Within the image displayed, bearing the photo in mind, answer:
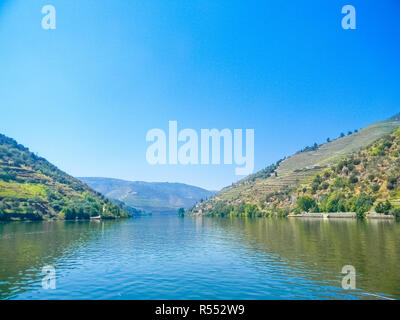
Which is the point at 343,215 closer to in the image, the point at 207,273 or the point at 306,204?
the point at 306,204

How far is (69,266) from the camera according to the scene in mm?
38188

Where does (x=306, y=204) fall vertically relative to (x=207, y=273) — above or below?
below

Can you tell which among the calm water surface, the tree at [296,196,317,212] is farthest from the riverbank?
the calm water surface

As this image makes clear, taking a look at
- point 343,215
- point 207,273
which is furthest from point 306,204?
point 207,273

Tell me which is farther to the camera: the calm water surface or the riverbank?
the riverbank

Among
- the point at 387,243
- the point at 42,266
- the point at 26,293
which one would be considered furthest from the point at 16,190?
the point at 387,243

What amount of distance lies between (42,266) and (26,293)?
12.9 meters

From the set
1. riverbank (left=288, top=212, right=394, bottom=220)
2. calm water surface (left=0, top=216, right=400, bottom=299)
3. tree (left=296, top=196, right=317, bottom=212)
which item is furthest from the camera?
tree (left=296, top=196, right=317, bottom=212)

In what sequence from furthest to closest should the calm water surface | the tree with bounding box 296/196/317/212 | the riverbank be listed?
the tree with bounding box 296/196/317/212 < the riverbank < the calm water surface

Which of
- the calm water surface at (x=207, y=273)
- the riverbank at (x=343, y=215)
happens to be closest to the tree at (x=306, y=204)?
the riverbank at (x=343, y=215)

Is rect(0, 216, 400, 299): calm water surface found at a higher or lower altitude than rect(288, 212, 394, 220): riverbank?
higher

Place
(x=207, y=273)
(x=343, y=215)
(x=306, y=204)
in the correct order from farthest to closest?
(x=306, y=204), (x=343, y=215), (x=207, y=273)

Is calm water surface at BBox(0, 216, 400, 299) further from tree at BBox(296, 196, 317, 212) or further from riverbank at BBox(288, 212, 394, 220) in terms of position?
tree at BBox(296, 196, 317, 212)
